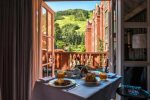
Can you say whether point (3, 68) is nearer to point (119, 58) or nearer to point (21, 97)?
point (21, 97)

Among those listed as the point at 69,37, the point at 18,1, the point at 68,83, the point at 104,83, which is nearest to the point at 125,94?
the point at 104,83

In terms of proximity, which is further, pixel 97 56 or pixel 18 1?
pixel 97 56

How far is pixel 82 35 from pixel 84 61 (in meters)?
1.65

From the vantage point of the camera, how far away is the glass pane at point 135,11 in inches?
→ 113

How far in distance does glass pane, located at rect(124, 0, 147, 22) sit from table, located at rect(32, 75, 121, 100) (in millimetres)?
997

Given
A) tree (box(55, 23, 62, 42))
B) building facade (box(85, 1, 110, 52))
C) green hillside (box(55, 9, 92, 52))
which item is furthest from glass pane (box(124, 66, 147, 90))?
tree (box(55, 23, 62, 42))

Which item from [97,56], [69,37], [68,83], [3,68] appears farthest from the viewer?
[69,37]

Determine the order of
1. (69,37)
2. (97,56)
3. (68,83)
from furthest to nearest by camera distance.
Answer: (69,37), (97,56), (68,83)

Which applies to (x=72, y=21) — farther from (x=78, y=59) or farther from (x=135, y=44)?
(x=135, y=44)

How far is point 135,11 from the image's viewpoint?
9.45 feet

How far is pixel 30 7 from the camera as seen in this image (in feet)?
9.68

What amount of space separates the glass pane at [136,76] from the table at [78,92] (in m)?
0.61

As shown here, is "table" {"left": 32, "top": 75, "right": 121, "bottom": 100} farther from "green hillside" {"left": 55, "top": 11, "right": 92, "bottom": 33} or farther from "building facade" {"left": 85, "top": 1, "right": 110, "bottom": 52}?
"green hillside" {"left": 55, "top": 11, "right": 92, "bottom": 33}

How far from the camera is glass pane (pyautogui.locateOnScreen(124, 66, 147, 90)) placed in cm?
289
